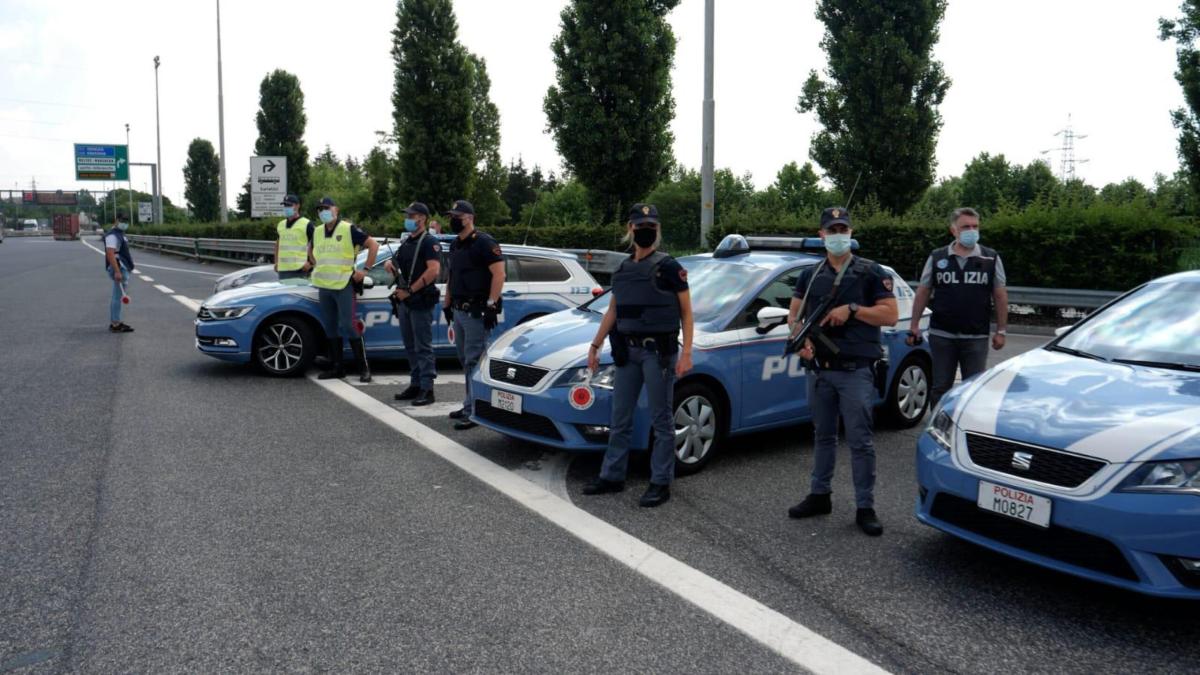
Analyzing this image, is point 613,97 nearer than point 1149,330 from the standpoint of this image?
No

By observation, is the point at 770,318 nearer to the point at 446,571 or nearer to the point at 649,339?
the point at 649,339

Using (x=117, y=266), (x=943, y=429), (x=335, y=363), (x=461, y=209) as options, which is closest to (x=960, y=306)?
(x=943, y=429)

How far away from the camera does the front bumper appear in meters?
3.35

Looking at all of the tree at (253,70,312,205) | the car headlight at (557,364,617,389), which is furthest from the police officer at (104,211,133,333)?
the tree at (253,70,312,205)

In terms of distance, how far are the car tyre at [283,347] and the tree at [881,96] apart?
17159mm

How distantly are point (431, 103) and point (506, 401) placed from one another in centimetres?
3562

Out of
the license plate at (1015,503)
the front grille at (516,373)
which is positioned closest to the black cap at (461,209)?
the front grille at (516,373)

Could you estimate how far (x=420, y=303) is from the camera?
8.07 meters

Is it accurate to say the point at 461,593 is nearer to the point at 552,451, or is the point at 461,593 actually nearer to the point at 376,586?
the point at 376,586

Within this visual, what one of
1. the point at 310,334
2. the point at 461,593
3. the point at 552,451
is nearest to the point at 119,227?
the point at 310,334

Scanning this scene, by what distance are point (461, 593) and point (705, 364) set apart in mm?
2480

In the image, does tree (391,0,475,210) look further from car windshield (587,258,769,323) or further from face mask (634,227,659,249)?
face mask (634,227,659,249)

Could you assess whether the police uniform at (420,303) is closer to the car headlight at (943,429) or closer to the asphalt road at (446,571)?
the asphalt road at (446,571)

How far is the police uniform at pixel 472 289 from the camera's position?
23.4ft
